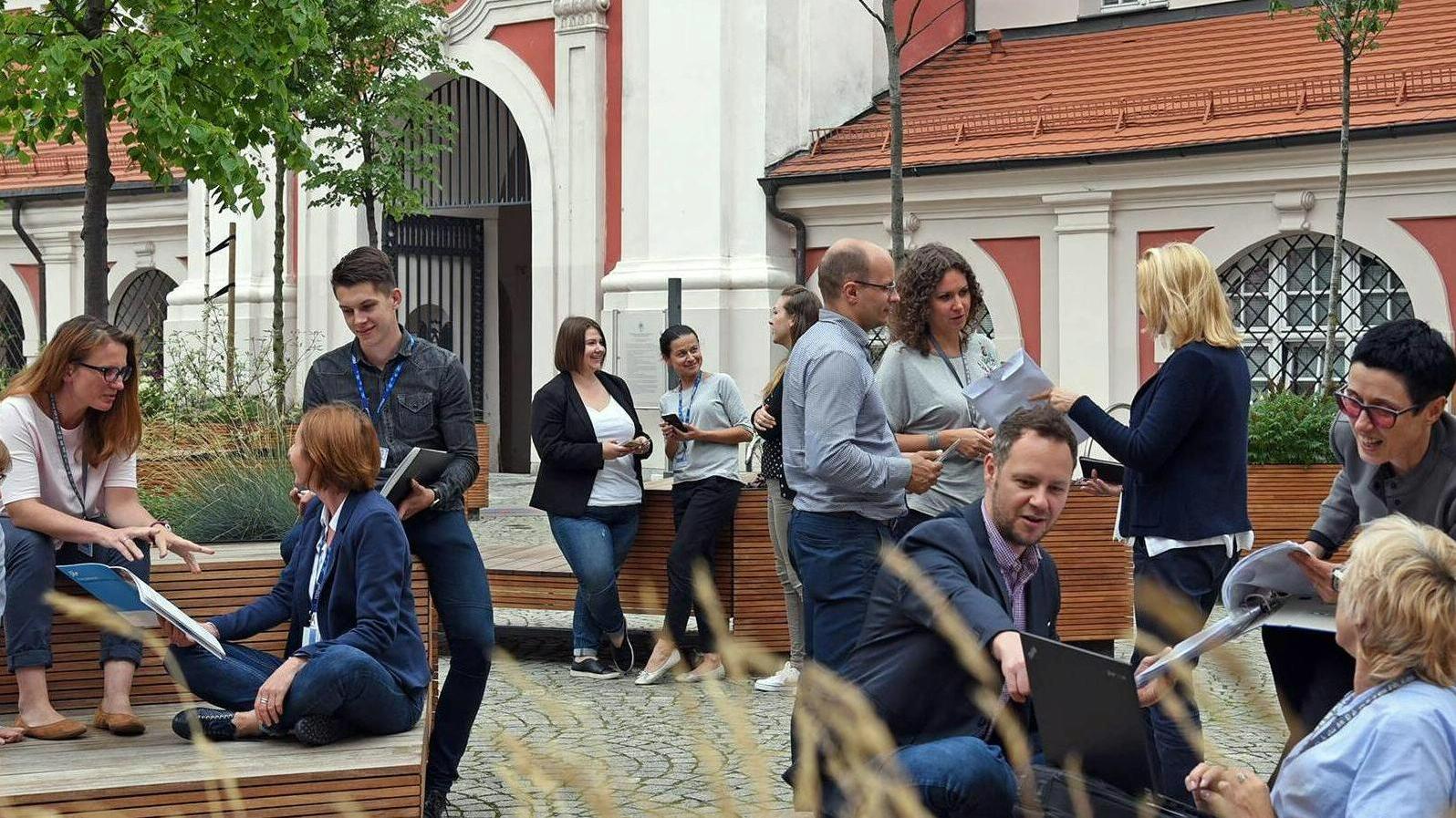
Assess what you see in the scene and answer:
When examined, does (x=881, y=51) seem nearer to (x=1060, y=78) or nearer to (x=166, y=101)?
(x=1060, y=78)

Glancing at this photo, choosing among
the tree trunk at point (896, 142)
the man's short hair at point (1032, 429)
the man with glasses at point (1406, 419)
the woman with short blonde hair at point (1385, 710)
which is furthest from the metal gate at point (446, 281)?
the woman with short blonde hair at point (1385, 710)

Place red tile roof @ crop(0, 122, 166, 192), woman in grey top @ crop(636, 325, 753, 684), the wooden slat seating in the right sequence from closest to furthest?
the wooden slat seating < woman in grey top @ crop(636, 325, 753, 684) < red tile roof @ crop(0, 122, 166, 192)

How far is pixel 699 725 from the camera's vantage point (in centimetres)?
227

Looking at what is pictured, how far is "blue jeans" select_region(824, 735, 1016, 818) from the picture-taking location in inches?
141

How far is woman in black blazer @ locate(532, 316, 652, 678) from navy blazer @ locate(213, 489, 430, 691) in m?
3.40

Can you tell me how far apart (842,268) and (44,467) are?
2.61m

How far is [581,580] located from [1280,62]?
39.2 ft

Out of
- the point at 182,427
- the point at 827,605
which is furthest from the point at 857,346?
the point at 182,427

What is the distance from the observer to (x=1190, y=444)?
523 centimetres

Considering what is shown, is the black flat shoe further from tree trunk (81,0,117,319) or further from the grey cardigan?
tree trunk (81,0,117,319)

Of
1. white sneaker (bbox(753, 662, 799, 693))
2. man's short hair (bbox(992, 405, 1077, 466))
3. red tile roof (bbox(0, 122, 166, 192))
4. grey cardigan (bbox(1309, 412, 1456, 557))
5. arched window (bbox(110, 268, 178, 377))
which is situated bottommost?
white sneaker (bbox(753, 662, 799, 693))

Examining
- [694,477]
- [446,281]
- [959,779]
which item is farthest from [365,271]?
[446,281]

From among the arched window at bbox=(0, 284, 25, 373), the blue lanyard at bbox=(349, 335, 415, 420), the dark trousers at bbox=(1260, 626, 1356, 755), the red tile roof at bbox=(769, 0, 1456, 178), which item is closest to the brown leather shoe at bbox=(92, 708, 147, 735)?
the blue lanyard at bbox=(349, 335, 415, 420)

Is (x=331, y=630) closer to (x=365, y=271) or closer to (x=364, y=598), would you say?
(x=364, y=598)
